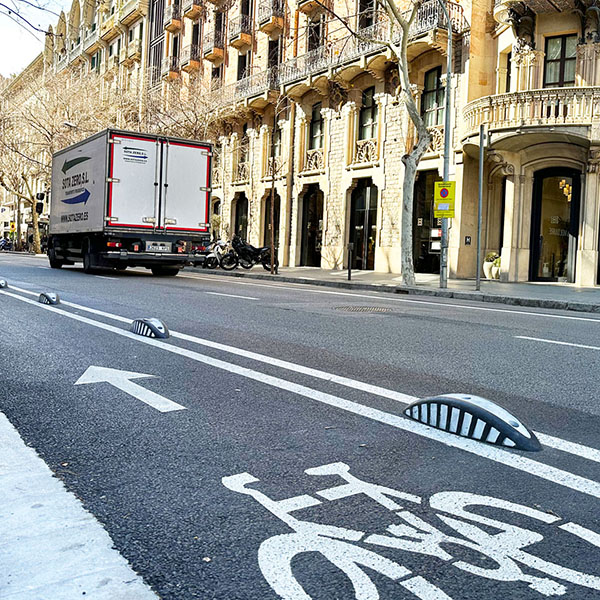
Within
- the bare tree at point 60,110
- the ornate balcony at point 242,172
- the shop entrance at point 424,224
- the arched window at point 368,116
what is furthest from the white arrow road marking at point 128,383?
the bare tree at point 60,110

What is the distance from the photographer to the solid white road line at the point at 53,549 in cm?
205

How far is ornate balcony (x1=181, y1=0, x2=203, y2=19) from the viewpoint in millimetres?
41875

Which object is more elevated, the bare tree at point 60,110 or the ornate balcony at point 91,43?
the ornate balcony at point 91,43

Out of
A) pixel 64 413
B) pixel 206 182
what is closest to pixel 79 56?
pixel 206 182

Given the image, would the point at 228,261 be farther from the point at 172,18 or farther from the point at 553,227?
the point at 172,18

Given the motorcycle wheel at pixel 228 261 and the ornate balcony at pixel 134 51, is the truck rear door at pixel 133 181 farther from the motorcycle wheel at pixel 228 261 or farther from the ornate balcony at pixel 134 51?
the ornate balcony at pixel 134 51

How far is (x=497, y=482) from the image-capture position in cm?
306

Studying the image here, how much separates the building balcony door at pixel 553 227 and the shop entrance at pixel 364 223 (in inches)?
301

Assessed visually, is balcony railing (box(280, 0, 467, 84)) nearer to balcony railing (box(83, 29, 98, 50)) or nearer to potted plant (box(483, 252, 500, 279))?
potted plant (box(483, 252, 500, 279))

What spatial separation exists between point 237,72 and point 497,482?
38.0 m

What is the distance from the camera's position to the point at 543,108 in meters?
20.0

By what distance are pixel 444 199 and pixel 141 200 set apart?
8.04 m

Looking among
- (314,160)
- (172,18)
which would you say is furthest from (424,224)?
(172,18)

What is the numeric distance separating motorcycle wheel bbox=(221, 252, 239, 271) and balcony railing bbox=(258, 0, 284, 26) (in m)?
14.0
